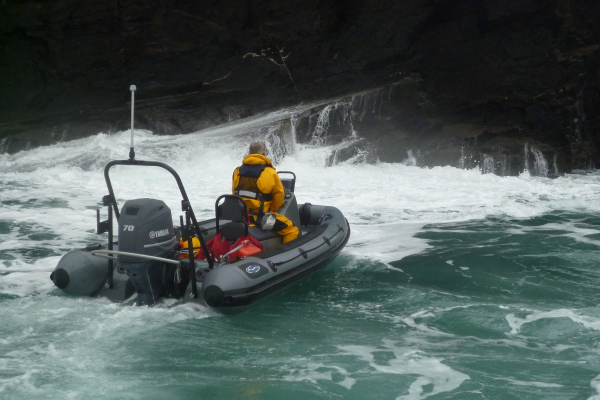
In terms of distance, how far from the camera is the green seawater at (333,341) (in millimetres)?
3977

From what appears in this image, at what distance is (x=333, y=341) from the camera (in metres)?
4.65

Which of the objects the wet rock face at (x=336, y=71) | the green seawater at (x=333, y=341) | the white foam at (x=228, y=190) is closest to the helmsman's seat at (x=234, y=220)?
the green seawater at (x=333, y=341)

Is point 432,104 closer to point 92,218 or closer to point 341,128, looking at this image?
point 341,128

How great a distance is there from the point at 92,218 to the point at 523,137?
29.2ft

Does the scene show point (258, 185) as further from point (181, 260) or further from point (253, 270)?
point (181, 260)

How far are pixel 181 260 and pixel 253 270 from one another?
1.64 feet

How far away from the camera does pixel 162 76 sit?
1532cm

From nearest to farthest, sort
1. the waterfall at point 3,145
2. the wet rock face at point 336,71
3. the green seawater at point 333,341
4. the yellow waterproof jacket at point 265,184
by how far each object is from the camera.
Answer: the green seawater at point 333,341
the yellow waterproof jacket at point 265,184
the wet rock face at point 336,71
the waterfall at point 3,145

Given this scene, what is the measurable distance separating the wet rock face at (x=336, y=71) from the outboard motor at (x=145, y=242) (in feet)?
30.6

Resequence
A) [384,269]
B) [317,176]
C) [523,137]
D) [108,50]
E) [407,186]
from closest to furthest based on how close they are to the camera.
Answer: [384,269]
[407,186]
[317,176]
[523,137]
[108,50]

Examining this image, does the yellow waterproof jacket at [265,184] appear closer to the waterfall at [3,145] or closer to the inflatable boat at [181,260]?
the inflatable boat at [181,260]

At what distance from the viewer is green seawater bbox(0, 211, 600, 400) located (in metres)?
3.98

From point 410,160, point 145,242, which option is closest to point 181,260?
point 145,242

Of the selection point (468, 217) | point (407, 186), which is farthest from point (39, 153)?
point (468, 217)
